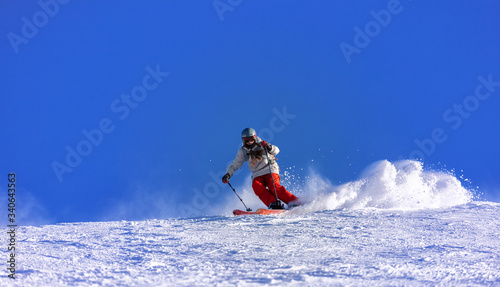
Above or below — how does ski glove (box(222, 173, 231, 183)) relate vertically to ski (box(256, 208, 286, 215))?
above

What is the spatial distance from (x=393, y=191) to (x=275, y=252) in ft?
17.1

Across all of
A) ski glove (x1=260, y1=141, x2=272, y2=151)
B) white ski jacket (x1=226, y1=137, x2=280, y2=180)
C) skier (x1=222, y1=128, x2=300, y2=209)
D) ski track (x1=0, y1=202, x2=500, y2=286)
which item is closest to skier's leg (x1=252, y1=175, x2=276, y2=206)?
skier (x1=222, y1=128, x2=300, y2=209)

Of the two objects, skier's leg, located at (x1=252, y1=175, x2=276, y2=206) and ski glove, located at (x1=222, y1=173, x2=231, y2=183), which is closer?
skier's leg, located at (x1=252, y1=175, x2=276, y2=206)

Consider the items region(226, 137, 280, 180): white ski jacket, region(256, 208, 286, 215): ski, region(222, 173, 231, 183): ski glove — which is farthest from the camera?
region(222, 173, 231, 183): ski glove

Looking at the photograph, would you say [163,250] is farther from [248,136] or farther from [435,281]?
[248,136]

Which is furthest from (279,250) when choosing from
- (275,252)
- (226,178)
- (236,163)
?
(236,163)

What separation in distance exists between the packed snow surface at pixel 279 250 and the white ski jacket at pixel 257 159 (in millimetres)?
1805

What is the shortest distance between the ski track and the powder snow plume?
133cm

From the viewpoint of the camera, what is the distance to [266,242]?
5.32 metres

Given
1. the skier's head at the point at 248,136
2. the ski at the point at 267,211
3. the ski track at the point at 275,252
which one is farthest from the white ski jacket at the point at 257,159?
the ski track at the point at 275,252

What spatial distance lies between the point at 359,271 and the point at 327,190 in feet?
18.4

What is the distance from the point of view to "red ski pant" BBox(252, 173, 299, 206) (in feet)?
31.3

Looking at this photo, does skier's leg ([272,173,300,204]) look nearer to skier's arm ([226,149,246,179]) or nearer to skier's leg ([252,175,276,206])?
skier's leg ([252,175,276,206])

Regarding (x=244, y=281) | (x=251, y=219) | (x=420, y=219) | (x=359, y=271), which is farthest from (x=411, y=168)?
(x=244, y=281)
